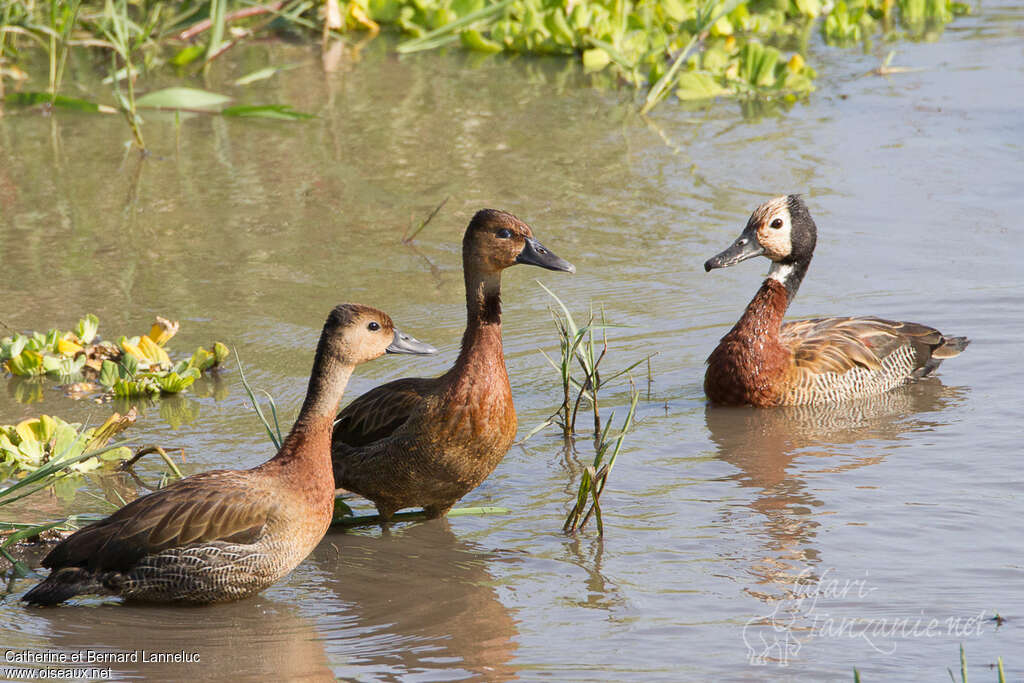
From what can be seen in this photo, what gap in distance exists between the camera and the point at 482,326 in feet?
20.1

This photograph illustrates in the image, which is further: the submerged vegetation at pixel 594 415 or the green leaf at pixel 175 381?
the green leaf at pixel 175 381

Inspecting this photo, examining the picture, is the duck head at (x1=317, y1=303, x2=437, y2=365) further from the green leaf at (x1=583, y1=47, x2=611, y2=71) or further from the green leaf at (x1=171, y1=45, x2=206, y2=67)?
the green leaf at (x1=583, y1=47, x2=611, y2=71)

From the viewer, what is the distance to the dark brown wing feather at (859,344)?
803cm

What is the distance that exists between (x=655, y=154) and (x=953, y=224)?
2569 mm

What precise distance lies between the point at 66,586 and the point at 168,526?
0.43m

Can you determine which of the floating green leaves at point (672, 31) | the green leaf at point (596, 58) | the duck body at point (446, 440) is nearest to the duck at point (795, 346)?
the duck body at point (446, 440)

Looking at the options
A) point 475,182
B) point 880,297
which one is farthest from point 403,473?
point 475,182

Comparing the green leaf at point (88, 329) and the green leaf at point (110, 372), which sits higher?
the green leaf at point (88, 329)

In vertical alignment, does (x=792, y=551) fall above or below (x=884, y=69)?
below

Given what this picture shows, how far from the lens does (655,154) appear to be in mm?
11312

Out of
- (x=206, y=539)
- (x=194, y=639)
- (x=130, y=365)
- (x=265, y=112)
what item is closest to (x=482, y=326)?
(x=206, y=539)

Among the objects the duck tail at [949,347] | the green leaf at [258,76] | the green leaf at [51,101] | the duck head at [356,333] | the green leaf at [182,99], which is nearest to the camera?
the duck head at [356,333]

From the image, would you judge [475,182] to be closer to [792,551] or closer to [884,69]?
[884,69]

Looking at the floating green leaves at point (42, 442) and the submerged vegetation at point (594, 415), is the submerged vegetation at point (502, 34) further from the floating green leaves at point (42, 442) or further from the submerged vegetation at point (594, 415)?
the floating green leaves at point (42, 442)
